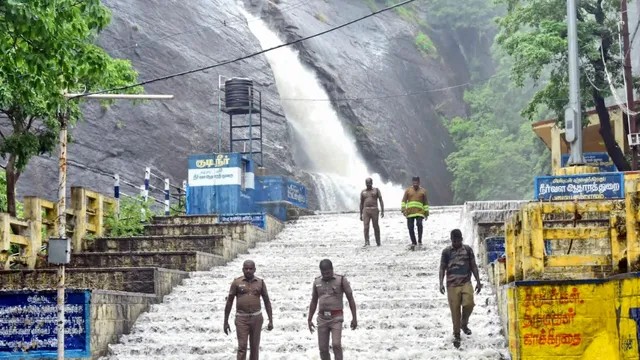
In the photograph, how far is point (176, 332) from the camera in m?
13.7

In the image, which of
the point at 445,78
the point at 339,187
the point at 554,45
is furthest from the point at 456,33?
the point at 554,45

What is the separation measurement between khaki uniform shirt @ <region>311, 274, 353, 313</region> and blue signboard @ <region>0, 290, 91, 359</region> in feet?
11.2

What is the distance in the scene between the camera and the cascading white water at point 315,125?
4400 cm

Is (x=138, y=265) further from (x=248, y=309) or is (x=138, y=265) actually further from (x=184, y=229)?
(x=248, y=309)

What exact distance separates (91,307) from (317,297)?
341cm

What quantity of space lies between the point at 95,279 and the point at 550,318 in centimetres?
765

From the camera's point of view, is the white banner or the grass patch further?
the grass patch

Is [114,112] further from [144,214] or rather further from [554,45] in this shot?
[554,45]

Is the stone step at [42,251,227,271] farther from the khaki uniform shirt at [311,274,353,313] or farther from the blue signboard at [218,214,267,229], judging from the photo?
the khaki uniform shirt at [311,274,353,313]

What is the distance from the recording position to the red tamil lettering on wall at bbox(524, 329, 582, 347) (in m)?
9.96

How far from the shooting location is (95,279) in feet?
48.6

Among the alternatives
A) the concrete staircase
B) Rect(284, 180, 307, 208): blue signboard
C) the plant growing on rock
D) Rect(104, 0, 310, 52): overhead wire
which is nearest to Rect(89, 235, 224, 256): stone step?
the concrete staircase

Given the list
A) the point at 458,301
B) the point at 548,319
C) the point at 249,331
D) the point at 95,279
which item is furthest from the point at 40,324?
the point at 548,319

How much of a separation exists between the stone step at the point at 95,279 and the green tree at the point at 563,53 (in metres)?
13.9
